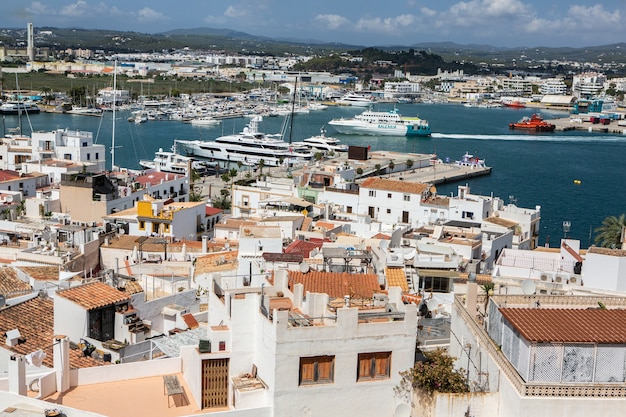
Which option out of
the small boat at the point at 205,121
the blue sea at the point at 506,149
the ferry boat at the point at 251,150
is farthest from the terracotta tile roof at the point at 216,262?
the small boat at the point at 205,121

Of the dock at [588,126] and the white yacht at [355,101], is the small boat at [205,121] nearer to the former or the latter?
the dock at [588,126]

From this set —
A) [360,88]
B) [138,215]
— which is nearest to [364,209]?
[138,215]

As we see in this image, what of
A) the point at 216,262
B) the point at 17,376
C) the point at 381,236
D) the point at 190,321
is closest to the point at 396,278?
the point at 190,321

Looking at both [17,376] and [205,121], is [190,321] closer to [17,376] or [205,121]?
[17,376]

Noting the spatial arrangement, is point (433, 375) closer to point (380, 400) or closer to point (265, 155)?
point (380, 400)

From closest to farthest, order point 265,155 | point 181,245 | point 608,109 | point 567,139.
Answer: point 181,245, point 265,155, point 567,139, point 608,109
